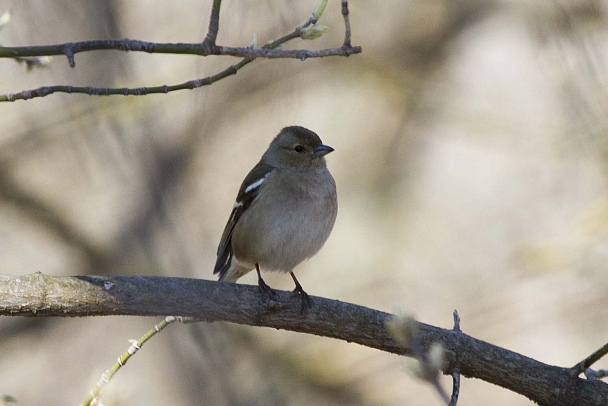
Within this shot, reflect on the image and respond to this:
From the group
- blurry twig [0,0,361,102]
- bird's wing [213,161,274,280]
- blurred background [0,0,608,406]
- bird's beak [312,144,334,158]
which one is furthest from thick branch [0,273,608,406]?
blurred background [0,0,608,406]

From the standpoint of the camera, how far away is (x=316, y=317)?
146 inches

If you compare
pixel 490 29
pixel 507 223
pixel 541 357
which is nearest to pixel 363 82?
pixel 490 29

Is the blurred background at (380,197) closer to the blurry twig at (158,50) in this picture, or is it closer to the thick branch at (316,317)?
the thick branch at (316,317)

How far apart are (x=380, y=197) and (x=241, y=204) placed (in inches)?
131

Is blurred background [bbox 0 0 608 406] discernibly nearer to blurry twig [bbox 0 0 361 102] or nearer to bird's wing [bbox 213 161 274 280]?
bird's wing [bbox 213 161 274 280]

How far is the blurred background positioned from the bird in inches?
86.0

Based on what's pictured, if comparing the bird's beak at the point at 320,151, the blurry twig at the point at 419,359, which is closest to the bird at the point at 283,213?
the bird's beak at the point at 320,151

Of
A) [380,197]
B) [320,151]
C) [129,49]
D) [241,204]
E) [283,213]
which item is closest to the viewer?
[129,49]

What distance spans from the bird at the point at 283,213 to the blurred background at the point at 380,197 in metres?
2.18

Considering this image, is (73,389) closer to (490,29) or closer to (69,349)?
(69,349)

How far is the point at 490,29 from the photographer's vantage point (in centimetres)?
815

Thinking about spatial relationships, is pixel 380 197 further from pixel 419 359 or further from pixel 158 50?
pixel 419 359

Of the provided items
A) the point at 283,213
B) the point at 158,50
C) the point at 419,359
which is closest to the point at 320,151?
the point at 283,213

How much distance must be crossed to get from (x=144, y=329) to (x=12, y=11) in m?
5.11
